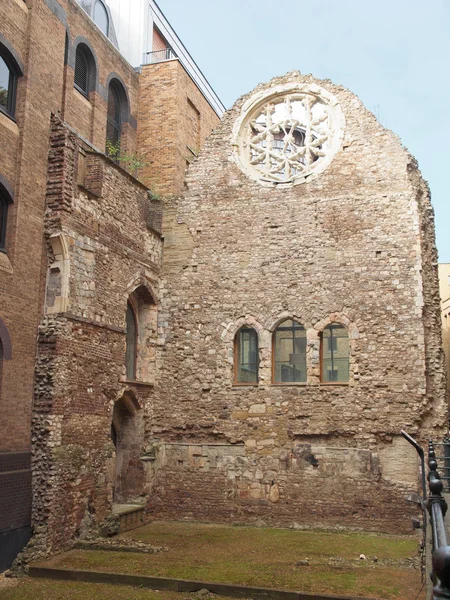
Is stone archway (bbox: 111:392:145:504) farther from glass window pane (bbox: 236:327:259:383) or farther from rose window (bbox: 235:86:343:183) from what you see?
rose window (bbox: 235:86:343:183)

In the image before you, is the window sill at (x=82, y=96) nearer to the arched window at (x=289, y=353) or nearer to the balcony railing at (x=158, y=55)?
the balcony railing at (x=158, y=55)

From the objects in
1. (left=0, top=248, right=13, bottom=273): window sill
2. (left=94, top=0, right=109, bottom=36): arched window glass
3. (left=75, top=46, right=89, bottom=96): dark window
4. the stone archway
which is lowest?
the stone archway

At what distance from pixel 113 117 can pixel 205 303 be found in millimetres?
5742

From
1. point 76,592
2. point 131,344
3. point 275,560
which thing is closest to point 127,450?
point 131,344

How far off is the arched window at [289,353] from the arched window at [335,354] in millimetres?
454

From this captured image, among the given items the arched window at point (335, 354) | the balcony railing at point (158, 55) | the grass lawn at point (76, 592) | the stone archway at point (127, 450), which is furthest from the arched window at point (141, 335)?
the balcony railing at point (158, 55)

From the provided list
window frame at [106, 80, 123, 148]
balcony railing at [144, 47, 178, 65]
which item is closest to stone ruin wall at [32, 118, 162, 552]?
window frame at [106, 80, 123, 148]

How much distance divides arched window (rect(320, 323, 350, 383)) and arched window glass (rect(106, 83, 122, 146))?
24.6ft

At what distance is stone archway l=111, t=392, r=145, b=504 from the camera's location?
47.5 feet

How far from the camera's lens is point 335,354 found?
1459 cm

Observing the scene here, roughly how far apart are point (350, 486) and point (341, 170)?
23.6ft

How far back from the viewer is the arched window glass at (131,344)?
1519 centimetres

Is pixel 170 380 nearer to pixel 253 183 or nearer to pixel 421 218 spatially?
pixel 253 183

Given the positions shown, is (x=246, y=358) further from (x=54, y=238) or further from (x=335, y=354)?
(x=54, y=238)
